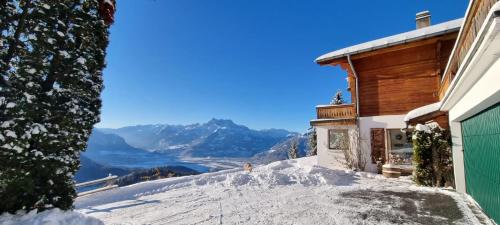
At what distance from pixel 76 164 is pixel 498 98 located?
7.91m

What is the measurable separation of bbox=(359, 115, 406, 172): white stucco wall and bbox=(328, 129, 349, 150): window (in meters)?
1.00

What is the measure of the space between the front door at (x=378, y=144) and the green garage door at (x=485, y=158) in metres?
5.68

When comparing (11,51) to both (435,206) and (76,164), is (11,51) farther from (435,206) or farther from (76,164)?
(435,206)

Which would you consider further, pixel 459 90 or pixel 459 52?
pixel 459 90

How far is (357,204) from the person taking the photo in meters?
7.42

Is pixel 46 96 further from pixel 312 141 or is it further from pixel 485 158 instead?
pixel 312 141

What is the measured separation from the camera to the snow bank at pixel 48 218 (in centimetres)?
466

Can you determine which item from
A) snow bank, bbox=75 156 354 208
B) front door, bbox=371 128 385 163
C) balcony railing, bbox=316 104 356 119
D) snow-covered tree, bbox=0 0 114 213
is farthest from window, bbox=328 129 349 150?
snow-covered tree, bbox=0 0 114 213

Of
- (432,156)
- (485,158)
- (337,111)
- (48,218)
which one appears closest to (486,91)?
(485,158)

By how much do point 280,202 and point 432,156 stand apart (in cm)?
577

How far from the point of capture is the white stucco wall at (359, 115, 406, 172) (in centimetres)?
1317

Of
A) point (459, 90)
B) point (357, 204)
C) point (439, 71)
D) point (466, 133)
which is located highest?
point (439, 71)

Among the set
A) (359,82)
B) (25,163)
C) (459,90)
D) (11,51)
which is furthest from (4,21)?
(359,82)

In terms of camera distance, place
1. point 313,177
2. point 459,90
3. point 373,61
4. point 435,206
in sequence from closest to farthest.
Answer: point 459,90 → point 435,206 → point 313,177 → point 373,61
